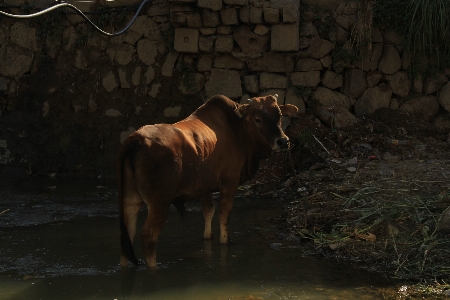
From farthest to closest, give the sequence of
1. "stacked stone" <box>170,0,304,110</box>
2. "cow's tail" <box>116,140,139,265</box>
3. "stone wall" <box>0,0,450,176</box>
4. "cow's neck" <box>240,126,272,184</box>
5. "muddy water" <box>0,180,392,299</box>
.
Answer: "stone wall" <box>0,0,450,176</box> < "stacked stone" <box>170,0,304,110</box> < "cow's neck" <box>240,126,272,184</box> < "cow's tail" <box>116,140,139,265</box> < "muddy water" <box>0,180,392,299</box>

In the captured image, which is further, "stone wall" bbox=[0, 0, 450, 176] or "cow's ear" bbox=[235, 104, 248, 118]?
"stone wall" bbox=[0, 0, 450, 176]

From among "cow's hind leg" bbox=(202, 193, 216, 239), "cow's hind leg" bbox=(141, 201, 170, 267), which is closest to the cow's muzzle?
"cow's hind leg" bbox=(202, 193, 216, 239)

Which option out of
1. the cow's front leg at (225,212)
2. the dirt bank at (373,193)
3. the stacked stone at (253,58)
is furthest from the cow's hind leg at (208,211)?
the stacked stone at (253,58)

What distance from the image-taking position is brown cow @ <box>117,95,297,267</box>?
255 inches

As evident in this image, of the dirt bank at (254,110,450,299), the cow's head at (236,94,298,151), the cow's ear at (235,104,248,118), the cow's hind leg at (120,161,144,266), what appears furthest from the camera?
the cow's ear at (235,104,248,118)

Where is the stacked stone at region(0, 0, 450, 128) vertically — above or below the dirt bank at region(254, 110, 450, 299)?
above

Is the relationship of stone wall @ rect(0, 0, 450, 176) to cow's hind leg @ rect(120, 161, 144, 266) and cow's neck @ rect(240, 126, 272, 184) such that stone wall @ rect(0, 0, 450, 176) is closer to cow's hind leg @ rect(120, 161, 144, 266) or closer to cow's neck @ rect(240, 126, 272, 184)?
cow's neck @ rect(240, 126, 272, 184)

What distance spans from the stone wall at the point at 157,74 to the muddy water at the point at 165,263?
2.36 m

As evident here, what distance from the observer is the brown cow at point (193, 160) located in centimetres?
647

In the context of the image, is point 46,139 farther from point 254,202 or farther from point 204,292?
point 204,292

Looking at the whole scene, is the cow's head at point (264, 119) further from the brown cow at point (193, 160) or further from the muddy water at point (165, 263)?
the muddy water at point (165, 263)

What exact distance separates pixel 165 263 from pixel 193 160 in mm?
1005

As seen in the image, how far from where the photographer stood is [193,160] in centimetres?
692

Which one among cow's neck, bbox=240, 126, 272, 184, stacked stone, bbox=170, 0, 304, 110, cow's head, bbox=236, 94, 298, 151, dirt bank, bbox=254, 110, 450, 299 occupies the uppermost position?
stacked stone, bbox=170, 0, 304, 110
